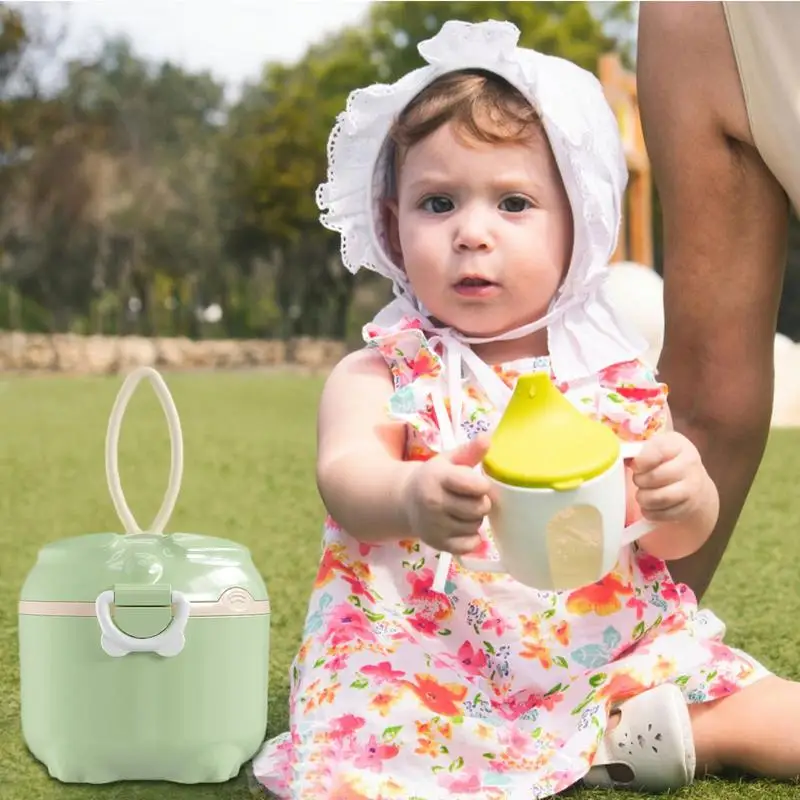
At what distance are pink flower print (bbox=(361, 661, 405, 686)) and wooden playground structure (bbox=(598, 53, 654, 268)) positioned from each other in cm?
905

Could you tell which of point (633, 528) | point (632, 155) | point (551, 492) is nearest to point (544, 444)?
point (551, 492)

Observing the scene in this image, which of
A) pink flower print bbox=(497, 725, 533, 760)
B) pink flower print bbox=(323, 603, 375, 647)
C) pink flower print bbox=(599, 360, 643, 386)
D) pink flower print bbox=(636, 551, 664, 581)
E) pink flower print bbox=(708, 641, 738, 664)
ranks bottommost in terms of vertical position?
pink flower print bbox=(497, 725, 533, 760)

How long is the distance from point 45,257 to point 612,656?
22.7 m

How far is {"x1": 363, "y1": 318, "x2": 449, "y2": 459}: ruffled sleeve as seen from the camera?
1.91 meters

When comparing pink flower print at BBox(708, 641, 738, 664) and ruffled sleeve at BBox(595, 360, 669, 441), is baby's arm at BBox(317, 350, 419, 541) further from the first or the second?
pink flower print at BBox(708, 641, 738, 664)

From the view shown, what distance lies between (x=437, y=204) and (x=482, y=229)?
111 mm

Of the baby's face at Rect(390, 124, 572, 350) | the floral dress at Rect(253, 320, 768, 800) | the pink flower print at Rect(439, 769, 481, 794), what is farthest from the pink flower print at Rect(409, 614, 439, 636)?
the baby's face at Rect(390, 124, 572, 350)

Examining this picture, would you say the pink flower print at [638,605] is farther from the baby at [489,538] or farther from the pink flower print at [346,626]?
the pink flower print at [346,626]

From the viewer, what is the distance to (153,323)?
23.5 metres

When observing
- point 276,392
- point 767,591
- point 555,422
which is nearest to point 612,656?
point 555,422

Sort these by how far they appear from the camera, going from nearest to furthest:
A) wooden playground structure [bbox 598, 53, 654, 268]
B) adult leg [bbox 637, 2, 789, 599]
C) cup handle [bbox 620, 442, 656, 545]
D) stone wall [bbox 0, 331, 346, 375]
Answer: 1. cup handle [bbox 620, 442, 656, 545]
2. adult leg [bbox 637, 2, 789, 599]
3. wooden playground structure [bbox 598, 53, 654, 268]
4. stone wall [bbox 0, 331, 346, 375]

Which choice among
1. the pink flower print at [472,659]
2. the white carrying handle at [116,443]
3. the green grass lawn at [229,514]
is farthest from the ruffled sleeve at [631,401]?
→ the white carrying handle at [116,443]

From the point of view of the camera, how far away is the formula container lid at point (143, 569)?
1.88 metres

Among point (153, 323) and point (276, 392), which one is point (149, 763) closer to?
point (276, 392)
